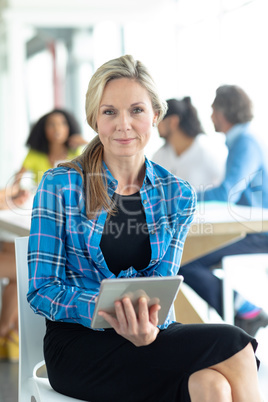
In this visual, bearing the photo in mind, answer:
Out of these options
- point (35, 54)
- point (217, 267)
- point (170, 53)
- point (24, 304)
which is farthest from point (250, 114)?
point (35, 54)

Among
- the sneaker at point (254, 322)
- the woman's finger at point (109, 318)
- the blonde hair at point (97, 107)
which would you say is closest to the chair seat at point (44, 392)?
the woman's finger at point (109, 318)

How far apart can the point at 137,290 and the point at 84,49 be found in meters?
5.54

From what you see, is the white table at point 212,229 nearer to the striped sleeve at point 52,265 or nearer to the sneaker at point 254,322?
the sneaker at point 254,322

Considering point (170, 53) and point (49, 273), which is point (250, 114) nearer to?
point (49, 273)

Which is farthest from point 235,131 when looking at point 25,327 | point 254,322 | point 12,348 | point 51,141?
point 25,327

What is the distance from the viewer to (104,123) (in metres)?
1.49

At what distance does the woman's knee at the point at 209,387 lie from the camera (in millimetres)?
1149

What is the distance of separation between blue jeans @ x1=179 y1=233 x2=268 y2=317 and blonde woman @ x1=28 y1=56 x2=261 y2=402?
1.44 metres

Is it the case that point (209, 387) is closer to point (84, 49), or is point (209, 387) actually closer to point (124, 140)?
point (124, 140)

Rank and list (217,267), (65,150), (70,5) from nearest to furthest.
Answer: (217,267) < (65,150) < (70,5)

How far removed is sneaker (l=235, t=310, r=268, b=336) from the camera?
3.07 metres

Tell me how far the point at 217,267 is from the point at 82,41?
12.6 feet

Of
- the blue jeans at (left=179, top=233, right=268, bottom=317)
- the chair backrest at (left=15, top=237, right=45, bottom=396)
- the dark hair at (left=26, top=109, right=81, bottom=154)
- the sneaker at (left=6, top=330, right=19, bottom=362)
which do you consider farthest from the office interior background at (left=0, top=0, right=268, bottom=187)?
the chair backrest at (left=15, top=237, right=45, bottom=396)

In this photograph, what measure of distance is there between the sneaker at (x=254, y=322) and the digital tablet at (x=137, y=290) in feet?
6.54
